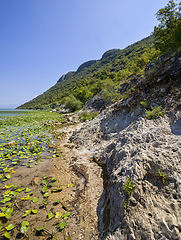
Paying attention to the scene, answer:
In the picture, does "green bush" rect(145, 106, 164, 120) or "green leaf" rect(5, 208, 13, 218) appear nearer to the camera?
"green leaf" rect(5, 208, 13, 218)

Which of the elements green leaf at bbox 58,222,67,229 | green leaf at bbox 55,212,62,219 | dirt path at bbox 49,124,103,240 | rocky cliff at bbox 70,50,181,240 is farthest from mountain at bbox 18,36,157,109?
green leaf at bbox 58,222,67,229

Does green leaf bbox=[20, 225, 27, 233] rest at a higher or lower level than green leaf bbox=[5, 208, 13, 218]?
lower

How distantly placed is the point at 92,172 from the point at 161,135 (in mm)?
3900

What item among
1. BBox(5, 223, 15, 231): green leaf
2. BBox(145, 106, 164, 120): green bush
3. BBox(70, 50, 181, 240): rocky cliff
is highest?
BBox(145, 106, 164, 120): green bush

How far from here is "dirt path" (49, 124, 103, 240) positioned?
3309mm

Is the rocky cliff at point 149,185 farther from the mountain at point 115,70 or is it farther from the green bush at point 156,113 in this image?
the mountain at point 115,70

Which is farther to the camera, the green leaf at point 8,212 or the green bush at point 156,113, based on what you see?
the green bush at point 156,113


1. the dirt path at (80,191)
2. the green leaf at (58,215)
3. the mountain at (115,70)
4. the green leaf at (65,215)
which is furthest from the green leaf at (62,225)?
the mountain at (115,70)

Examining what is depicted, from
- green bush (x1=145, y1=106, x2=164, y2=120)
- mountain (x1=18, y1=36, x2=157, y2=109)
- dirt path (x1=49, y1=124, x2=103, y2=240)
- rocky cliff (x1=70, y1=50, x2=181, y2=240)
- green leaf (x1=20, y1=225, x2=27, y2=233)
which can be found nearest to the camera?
A: rocky cliff (x1=70, y1=50, x2=181, y2=240)

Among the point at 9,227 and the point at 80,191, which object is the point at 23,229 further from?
the point at 80,191

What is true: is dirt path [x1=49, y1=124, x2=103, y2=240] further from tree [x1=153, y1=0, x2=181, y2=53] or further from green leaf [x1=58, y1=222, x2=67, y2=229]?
tree [x1=153, y1=0, x2=181, y2=53]

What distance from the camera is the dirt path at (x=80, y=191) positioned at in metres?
3.31

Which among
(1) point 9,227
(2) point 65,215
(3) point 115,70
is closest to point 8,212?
(1) point 9,227

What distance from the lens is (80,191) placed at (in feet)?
16.0
